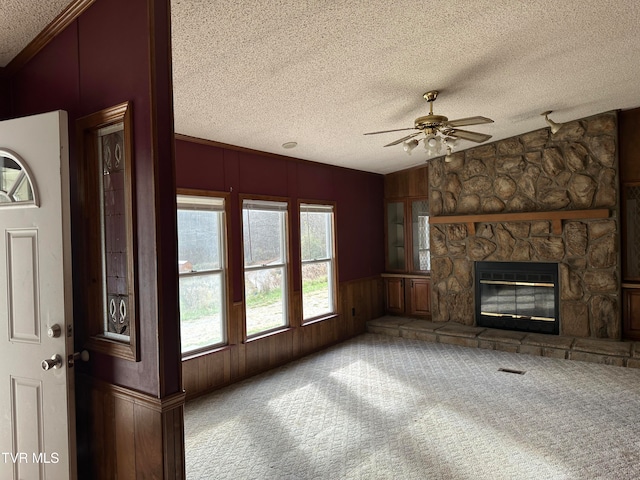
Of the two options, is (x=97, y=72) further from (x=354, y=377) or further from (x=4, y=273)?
(x=354, y=377)

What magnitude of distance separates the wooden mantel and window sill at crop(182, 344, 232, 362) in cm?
361

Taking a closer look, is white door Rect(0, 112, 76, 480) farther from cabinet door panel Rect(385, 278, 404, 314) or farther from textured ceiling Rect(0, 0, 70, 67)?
cabinet door panel Rect(385, 278, 404, 314)

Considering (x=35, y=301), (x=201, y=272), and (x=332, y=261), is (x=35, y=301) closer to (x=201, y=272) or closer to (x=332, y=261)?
(x=201, y=272)

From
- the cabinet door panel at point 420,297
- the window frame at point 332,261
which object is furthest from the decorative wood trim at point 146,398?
the cabinet door panel at point 420,297

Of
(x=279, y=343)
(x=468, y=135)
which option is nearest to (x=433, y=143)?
(x=468, y=135)

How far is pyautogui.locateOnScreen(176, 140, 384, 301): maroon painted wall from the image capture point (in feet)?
13.6

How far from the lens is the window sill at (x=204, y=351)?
3990 millimetres

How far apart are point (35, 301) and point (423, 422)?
2857 millimetres

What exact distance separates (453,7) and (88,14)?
1969 mm

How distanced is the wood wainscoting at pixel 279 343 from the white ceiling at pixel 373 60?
2.11 meters

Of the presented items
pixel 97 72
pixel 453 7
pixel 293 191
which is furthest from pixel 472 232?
pixel 97 72

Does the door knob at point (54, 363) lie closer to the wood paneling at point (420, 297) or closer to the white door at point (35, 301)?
the white door at point (35, 301)

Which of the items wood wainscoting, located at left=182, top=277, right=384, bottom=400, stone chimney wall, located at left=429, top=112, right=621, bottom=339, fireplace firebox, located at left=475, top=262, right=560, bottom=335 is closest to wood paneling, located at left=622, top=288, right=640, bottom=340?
stone chimney wall, located at left=429, top=112, right=621, bottom=339

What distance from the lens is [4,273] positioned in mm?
2229
